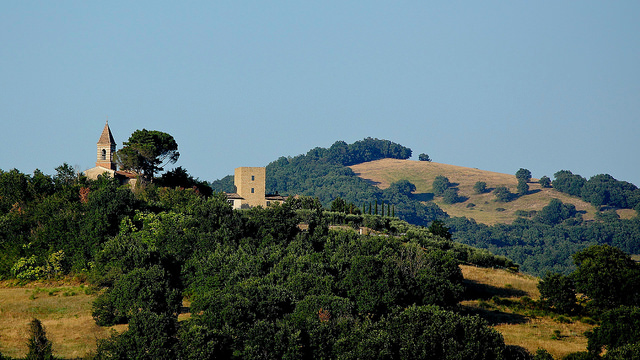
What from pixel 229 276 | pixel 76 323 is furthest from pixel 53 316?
pixel 229 276

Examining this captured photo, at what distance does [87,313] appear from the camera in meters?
45.3

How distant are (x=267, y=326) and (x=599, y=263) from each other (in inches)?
1278

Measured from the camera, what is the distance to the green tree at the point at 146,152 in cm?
8281

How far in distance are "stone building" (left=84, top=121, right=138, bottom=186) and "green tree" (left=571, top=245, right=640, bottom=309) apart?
165ft

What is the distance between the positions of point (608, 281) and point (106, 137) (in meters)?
60.4

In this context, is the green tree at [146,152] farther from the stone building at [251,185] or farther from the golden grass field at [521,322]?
the golden grass field at [521,322]

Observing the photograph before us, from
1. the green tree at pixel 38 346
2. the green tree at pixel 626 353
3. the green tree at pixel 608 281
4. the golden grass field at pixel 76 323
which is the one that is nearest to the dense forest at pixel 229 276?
the golden grass field at pixel 76 323

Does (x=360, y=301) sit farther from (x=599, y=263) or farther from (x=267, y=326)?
(x=599, y=263)

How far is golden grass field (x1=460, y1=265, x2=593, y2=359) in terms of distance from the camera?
44.6 metres

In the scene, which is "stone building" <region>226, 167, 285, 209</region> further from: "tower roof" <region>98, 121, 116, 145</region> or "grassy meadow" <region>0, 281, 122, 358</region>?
"grassy meadow" <region>0, 281, 122, 358</region>

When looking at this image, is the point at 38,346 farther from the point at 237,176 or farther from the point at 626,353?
the point at 237,176

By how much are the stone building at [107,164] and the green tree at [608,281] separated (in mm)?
50179

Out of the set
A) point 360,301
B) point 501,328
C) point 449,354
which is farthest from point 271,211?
point 449,354

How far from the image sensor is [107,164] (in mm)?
82438
